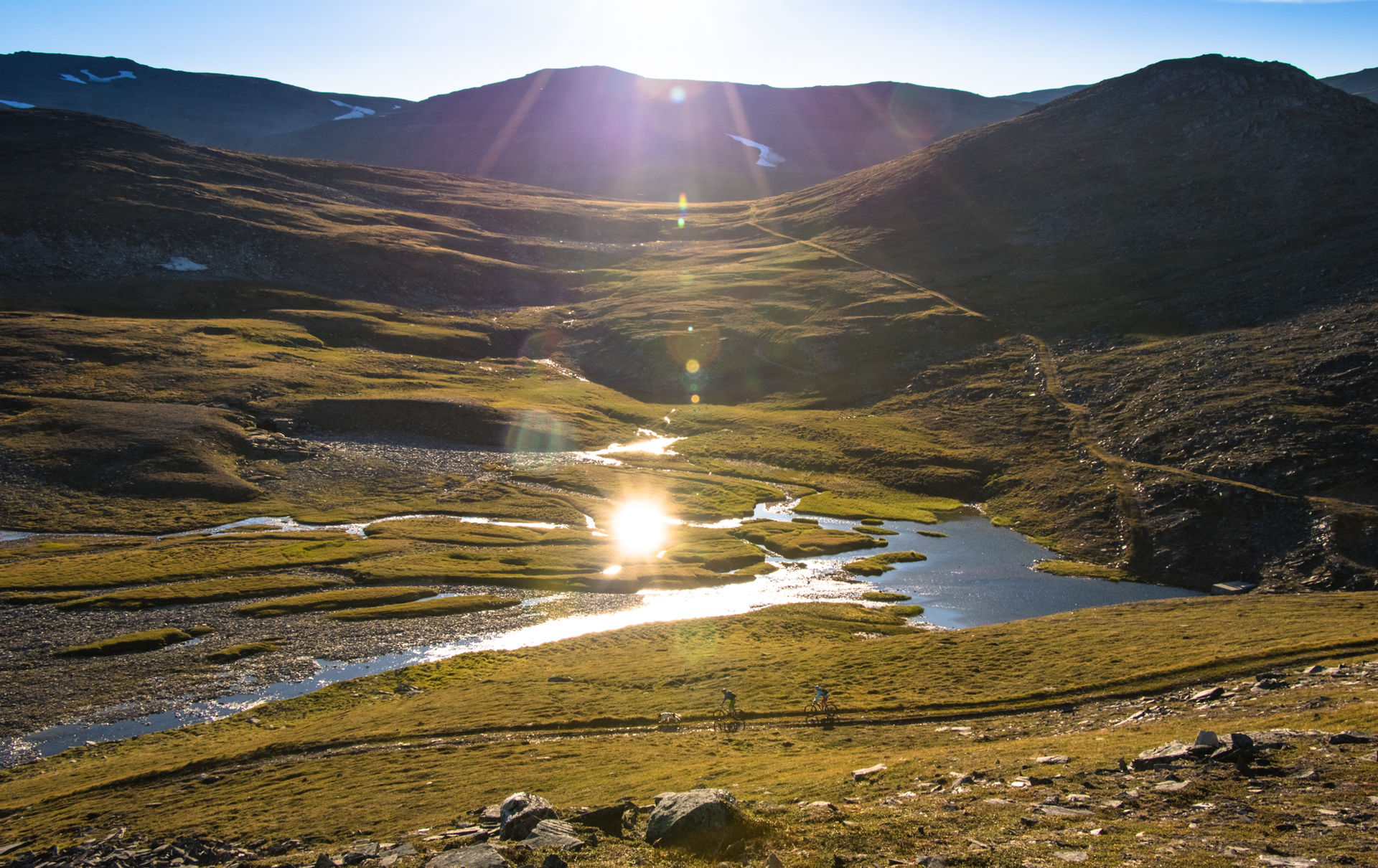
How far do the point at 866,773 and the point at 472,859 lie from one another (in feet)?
52.2

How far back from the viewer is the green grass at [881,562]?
9150 cm

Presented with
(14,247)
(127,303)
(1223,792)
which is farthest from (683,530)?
(14,247)

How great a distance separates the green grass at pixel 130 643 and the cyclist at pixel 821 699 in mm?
51645

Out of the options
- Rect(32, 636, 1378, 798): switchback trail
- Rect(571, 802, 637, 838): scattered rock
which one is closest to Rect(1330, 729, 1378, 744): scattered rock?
Rect(32, 636, 1378, 798): switchback trail

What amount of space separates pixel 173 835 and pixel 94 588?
56.3m

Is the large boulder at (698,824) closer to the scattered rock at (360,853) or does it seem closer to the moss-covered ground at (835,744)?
the moss-covered ground at (835,744)

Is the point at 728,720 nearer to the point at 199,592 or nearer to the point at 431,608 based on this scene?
the point at 431,608

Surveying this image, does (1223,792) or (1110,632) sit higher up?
(1223,792)

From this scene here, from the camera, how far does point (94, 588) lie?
77.2 meters

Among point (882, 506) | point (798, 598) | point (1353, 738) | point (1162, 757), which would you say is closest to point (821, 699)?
point (1162, 757)

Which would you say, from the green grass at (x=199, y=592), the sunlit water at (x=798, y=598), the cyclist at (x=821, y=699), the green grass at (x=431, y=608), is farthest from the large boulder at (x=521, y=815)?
the green grass at (x=199, y=592)

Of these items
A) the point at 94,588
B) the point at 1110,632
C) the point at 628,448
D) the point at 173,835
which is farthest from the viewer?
the point at 628,448

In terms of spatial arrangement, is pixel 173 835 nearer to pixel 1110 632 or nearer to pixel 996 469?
pixel 1110 632

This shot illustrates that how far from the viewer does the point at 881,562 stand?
9450 centimetres
